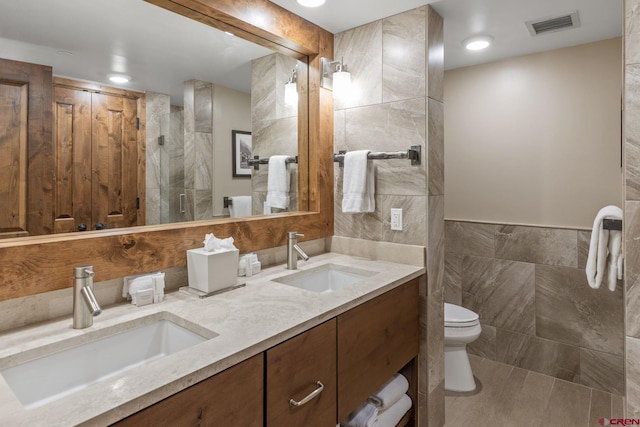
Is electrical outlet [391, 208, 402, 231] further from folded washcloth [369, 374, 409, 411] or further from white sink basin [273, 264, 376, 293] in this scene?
folded washcloth [369, 374, 409, 411]

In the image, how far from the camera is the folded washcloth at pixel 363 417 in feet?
5.02

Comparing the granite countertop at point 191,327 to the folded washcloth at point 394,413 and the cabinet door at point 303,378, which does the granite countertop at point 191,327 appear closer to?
the cabinet door at point 303,378

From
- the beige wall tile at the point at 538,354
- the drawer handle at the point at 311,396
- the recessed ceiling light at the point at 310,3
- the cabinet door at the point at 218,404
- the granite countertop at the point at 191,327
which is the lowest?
the beige wall tile at the point at 538,354

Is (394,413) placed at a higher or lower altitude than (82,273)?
lower

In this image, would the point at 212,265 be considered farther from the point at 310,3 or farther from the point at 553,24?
the point at 553,24

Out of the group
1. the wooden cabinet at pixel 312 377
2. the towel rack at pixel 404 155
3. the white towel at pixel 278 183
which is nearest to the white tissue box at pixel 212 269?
the wooden cabinet at pixel 312 377

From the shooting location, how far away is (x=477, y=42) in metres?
2.37

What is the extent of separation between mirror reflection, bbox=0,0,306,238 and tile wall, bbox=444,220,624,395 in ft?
5.83

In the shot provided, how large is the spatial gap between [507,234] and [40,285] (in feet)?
9.07

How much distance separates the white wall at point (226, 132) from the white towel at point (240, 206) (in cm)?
2

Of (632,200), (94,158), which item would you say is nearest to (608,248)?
(632,200)

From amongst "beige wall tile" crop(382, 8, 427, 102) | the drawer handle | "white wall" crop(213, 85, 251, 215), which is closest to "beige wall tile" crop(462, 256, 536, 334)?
"beige wall tile" crop(382, 8, 427, 102)

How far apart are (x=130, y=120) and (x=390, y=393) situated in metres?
1.60

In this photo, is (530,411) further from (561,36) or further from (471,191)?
(561,36)
